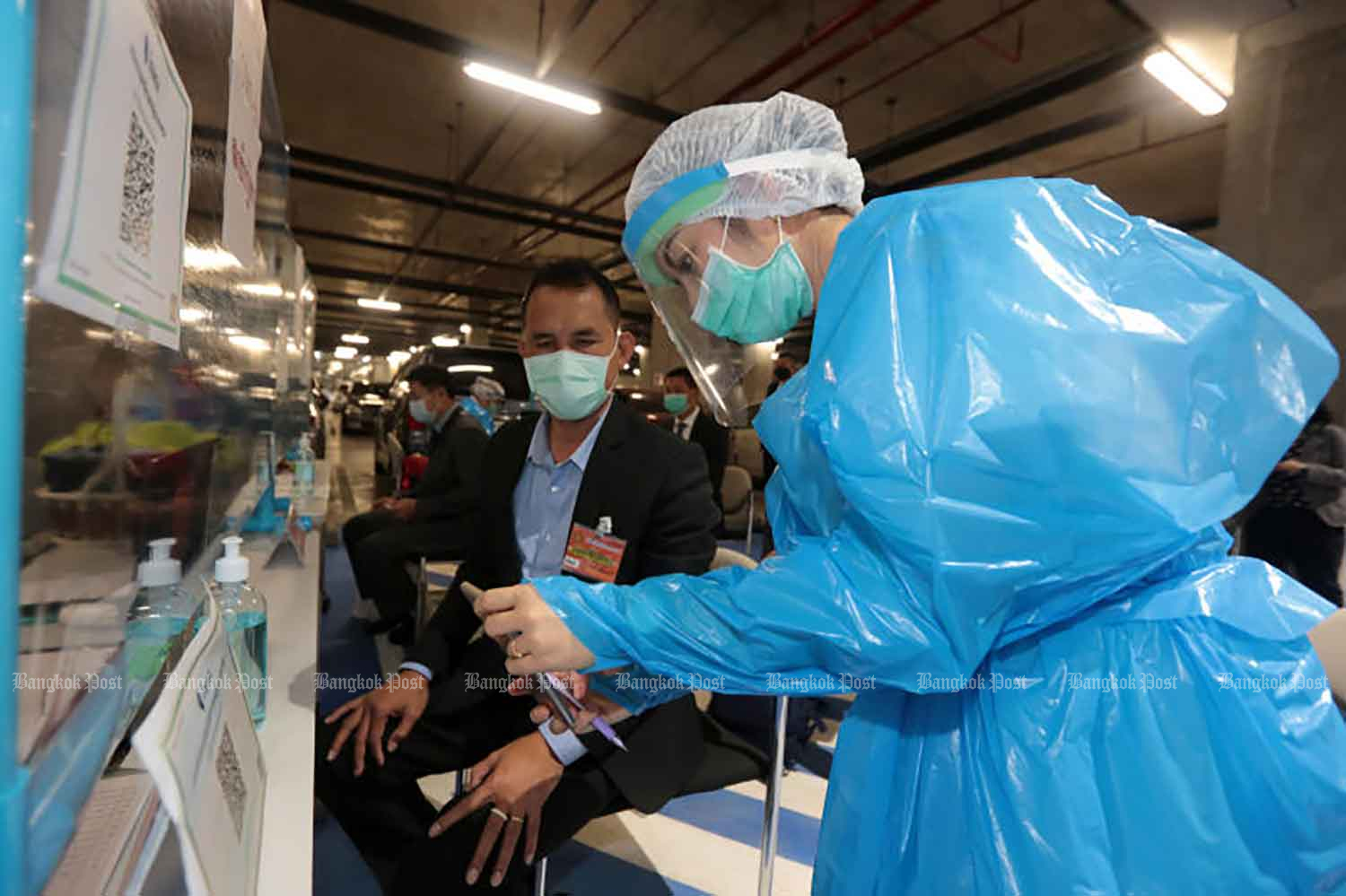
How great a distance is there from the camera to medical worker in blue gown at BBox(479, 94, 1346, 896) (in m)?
0.61

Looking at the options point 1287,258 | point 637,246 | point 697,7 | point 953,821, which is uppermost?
point 697,7

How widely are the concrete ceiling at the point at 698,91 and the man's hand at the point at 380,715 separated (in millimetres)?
4320

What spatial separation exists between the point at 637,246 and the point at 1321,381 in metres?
0.89

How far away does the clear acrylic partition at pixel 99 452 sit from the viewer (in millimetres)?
296

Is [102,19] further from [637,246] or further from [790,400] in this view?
[637,246]

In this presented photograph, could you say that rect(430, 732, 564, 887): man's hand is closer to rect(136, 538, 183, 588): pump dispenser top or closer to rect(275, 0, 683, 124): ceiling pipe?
rect(136, 538, 183, 588): pump dispenser top

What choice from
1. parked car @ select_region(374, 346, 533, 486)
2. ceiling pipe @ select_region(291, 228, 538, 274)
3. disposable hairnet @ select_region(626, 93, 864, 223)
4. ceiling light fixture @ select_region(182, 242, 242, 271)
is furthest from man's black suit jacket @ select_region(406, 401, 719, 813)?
ceiling pipe @ select_region(291, 228, 538, 274)

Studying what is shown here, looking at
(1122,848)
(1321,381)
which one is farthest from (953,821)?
(1321,381)

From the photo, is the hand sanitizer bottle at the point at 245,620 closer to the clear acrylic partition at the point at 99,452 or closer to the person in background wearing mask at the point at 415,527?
the clear acrylic partition at the point at 99,452

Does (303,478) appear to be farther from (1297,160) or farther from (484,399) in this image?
(1297,160)

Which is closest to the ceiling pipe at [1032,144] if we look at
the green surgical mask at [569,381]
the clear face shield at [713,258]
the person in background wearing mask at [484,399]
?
the person in background wearing mask at [484,399]

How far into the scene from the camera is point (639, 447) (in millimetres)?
1526

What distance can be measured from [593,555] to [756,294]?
663 mm

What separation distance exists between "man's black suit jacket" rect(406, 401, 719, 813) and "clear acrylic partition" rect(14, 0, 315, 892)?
65 cm
